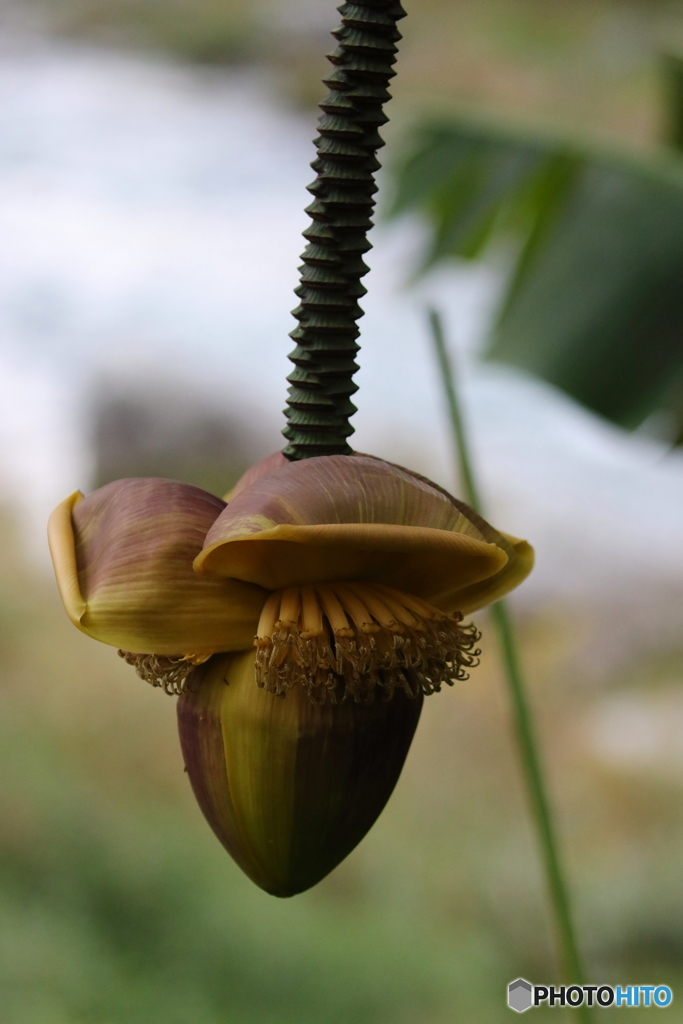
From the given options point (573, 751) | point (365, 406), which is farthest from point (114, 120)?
point (573, 751)

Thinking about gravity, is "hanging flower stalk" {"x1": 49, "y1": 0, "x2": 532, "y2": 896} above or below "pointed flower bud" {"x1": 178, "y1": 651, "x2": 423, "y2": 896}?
above

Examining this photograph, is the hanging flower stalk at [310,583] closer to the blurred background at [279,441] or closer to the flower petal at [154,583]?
the flower petal at [154,583]

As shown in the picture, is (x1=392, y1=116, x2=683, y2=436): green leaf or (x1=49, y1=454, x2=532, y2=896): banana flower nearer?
(x1=49, y1=454, x2=532, y2=896): banana flower

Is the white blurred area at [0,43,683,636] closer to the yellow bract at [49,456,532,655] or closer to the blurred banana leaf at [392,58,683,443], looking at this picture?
the blurred banana leaf at [392,58,683,443]

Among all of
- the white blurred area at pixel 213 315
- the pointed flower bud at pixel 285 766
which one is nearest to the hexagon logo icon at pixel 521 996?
the pointed flower bud at pixel 285 766

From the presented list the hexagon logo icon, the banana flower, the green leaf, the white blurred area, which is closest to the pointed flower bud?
the banana flower

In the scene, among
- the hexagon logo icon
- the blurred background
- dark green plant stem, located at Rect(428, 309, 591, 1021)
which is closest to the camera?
dark green plant stem, located at Rect(428, 309, 591, 1021)

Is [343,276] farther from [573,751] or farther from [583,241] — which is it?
[573,751]

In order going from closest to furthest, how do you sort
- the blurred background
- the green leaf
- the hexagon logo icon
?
1. the hexagon logo icon
2. the green leaf
3. the blurred background

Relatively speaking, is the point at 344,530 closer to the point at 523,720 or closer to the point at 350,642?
the point at 350,642
